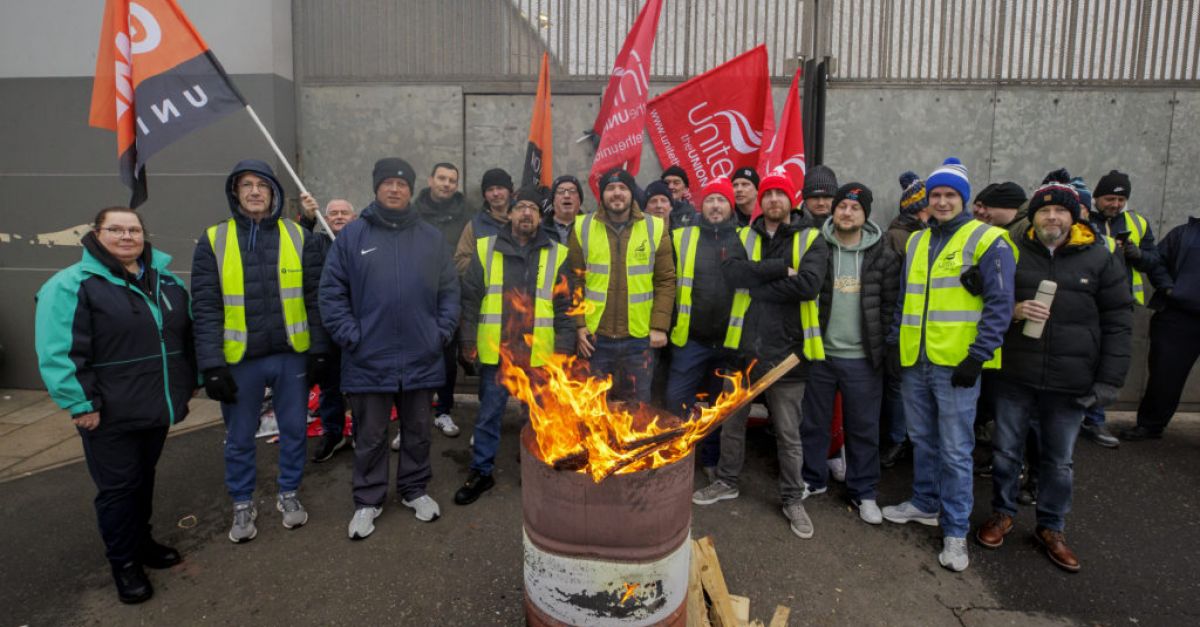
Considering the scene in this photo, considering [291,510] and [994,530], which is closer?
[994,530]

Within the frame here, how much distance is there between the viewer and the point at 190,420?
20.5ft

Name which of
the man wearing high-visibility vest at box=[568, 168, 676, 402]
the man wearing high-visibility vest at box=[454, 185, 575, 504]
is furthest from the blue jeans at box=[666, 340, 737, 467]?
the man wearing high-visibility vest at box=[454, 185, 575, 504]

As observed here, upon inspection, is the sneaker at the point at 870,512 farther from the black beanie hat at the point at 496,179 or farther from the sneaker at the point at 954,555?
the black beanie hat at the point at 496,179

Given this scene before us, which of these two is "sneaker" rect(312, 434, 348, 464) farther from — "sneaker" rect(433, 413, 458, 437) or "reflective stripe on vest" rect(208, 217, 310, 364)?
"reflective stripe on vest" rect(208, 217, 310, 364)

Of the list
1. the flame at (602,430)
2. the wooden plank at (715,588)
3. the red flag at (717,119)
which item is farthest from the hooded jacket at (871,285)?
the red flag at (717,119)

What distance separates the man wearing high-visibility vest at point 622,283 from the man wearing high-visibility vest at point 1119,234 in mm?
4048

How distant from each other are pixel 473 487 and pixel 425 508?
40 cm

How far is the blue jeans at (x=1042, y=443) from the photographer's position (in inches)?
148

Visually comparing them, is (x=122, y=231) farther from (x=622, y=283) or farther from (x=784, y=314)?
(x=784, y=314)

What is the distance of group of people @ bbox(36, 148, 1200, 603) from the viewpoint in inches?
137

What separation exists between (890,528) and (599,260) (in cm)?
281

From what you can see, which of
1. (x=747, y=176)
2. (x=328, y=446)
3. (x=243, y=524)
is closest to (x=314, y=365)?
(x=243, y=524)

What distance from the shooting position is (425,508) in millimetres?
4301

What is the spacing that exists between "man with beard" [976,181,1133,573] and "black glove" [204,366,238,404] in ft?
15.9
